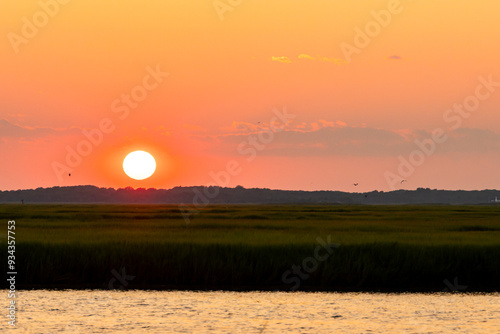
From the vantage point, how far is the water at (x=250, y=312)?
16.3m

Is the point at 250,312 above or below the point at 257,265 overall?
below

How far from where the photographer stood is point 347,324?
1692 centimetres

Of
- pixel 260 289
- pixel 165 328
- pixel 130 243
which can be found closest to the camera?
pixel 165 328

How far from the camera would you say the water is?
16.3 m

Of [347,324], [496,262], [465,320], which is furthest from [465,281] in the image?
[347,324]

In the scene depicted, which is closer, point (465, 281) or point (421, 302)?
point (421, 302)

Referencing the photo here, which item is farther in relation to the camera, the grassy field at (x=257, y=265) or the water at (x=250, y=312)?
the grassy field at (x=257, y=265)

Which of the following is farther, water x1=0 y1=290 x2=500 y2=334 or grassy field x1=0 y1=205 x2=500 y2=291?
grassy field x1=0 y1=205 x2=500 y2=291

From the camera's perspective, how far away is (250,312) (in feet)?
60.2

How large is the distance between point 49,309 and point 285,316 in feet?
20.6

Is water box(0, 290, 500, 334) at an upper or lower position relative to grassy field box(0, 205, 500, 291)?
lower

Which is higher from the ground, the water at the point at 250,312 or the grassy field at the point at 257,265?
the grassy field at the point at 257,265

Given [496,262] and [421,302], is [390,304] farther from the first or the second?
[496,262]

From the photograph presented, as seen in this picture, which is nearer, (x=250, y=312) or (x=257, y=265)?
(x=250, y=312)
